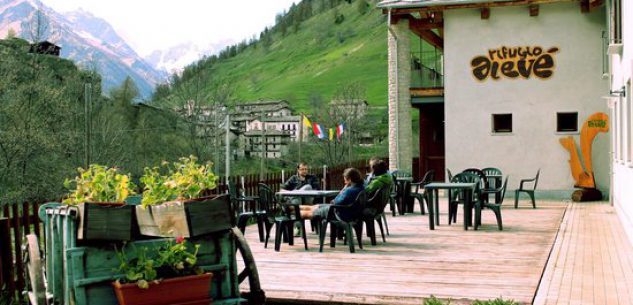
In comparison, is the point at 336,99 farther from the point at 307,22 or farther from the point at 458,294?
the point at 307,22

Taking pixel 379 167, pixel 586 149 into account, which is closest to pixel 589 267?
pixel 379 167

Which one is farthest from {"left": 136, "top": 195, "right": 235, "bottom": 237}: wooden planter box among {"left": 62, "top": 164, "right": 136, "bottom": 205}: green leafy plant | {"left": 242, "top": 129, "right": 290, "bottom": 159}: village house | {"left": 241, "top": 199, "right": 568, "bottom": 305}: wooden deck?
{"left": 242, "top": 129, "right": 290, "bottom": 159}: village house

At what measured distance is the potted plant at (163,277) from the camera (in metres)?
4.31

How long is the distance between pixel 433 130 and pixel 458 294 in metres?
18.1

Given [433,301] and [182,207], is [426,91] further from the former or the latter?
[182,207]

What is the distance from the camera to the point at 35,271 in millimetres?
5031

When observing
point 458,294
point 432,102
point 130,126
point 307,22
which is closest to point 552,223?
point 458,294

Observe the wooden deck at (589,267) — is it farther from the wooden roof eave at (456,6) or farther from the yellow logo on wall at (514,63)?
the wooden roof eave at (456,6)

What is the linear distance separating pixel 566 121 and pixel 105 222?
1697cm

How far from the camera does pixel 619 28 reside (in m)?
13.7

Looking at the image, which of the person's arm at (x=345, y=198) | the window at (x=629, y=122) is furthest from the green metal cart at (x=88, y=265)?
the window at (x=629, y=122)

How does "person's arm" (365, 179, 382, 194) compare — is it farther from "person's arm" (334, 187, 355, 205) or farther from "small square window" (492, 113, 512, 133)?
"small square window" (492, 113, 512, 133)

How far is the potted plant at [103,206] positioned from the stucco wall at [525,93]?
52.6 feet

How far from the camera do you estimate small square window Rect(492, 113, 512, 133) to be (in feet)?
65.0
